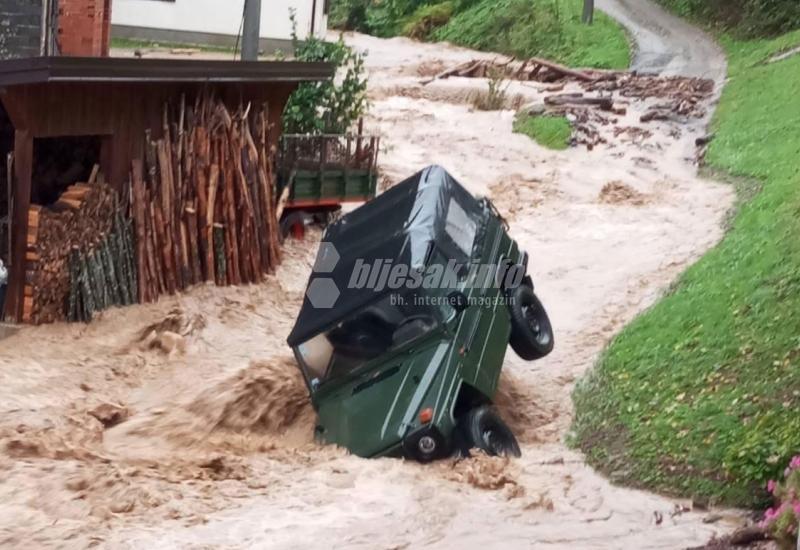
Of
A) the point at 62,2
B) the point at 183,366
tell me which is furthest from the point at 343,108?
the point at 183,366

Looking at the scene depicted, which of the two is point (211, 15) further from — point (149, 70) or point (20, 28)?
point (149, 70)

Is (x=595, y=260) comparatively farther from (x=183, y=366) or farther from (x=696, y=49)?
(x=696, y=49)

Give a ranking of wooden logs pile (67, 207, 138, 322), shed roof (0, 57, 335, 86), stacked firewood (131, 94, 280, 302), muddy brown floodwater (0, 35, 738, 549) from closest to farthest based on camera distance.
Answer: muddy brown floodwater (0, 35, 738, 549)
shed roof (0, 57, 335, 86)
wooden logs pile (67, 207, 138, 322)
stacked firewood (131, 94, 280, 302)

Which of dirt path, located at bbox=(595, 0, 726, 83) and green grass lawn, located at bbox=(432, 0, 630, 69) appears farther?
green grass lawn, located at bbox=(432, 0, 630, 69)

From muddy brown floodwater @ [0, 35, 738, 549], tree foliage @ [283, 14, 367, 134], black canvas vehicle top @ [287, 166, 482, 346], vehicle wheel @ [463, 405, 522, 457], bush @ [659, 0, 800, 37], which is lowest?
muddy brown floodwater @ [0, 35, 738, 549]

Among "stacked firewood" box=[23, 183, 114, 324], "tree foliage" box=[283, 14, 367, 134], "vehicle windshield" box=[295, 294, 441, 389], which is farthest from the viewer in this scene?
"tree foliage" box=[283, 14, 367, 134]

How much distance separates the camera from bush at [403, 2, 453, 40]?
42875mm

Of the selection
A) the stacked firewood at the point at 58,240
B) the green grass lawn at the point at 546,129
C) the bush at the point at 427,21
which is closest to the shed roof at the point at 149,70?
the stacked firewood at the point at 58,240

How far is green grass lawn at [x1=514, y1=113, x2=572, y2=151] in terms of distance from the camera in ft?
78.8

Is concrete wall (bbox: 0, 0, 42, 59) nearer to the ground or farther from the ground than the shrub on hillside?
farther from the ground

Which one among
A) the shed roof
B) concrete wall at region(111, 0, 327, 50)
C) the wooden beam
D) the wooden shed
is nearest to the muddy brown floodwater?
the wooden beam

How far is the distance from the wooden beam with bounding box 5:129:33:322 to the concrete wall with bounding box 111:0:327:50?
18.2 m

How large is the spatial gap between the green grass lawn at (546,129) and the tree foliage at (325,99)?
471 cm

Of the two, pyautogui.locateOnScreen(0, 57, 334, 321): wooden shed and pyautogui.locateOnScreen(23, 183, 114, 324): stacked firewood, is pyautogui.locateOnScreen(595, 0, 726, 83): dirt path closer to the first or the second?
pyautogui.locateOnScreen(0, 57, 334, 321): wooden shed
